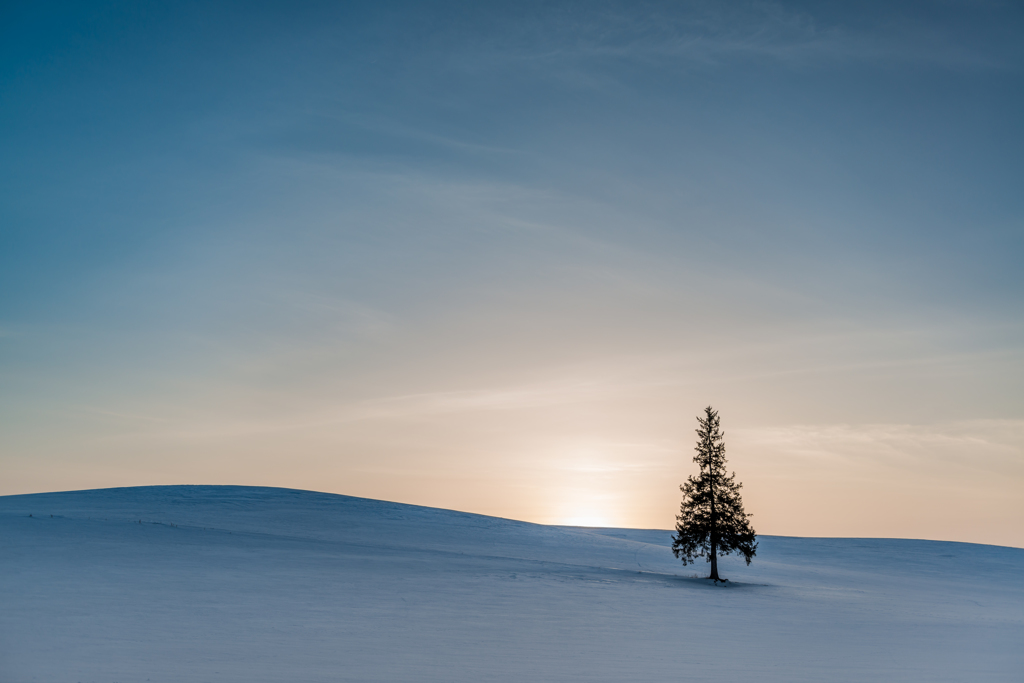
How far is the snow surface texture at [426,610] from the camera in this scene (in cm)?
1224

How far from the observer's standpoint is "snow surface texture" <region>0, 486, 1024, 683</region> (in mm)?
12242

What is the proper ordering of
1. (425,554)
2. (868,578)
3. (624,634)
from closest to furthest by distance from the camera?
(624,634)
(425,554)
(868,578)

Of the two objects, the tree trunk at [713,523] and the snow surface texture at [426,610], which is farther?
the tree trunk at [713,523]

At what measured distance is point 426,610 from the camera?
18531 mm

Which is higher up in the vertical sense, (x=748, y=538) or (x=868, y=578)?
(x=748, y=538)

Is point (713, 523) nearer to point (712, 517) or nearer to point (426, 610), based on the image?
point (712, 517)

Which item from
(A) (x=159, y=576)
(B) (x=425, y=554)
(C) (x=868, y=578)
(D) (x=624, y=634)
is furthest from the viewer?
(C) (x=868, y=578)

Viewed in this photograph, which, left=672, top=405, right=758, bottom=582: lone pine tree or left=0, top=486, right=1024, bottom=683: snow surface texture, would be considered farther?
left=672, top=405, right=758, bottom=582: lone pine tree

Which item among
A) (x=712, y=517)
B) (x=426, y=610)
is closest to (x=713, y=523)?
(x=712, y=517)

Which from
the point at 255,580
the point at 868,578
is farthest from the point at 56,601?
the point at 868,578

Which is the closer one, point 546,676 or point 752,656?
point 546,676

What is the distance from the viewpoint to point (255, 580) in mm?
22031

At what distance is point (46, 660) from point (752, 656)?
13164 mm

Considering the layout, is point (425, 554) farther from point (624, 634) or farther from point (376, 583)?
point (624, 634)
